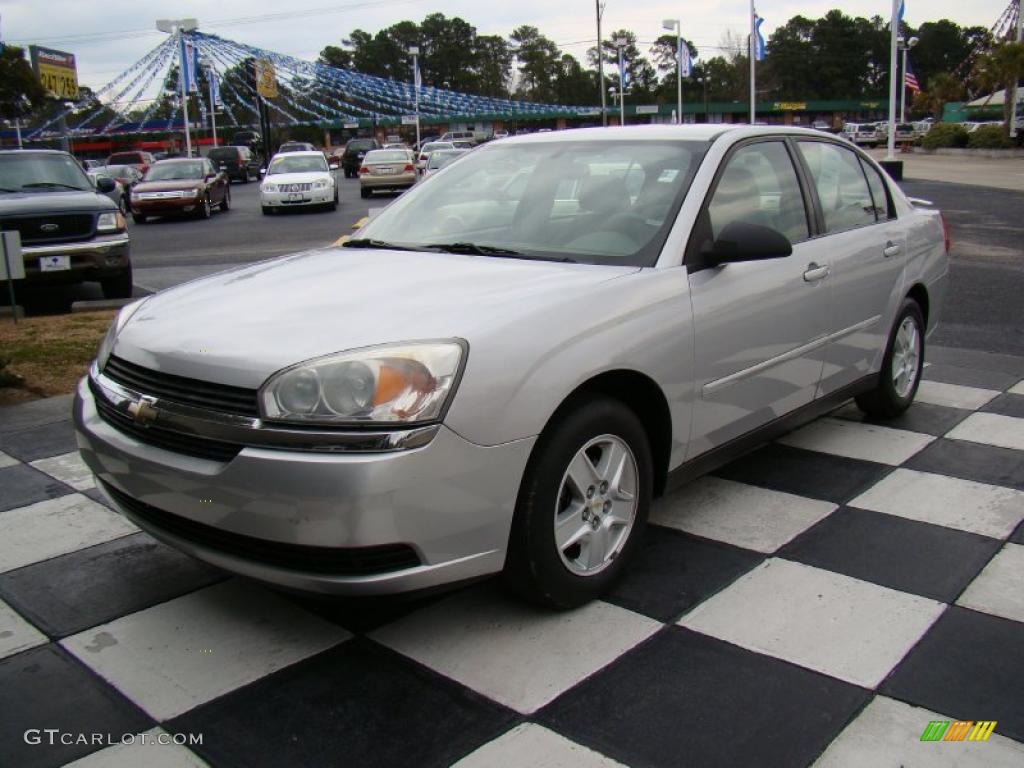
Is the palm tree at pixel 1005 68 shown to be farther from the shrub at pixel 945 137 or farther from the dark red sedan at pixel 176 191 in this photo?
the dark red sedan at pixel 176 191

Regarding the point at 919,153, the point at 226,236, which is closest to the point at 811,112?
the point at 919,153

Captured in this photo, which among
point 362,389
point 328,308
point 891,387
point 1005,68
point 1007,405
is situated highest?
point 1005,68

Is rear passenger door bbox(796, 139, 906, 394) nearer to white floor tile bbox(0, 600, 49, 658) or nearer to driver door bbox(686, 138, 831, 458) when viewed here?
driver door bbox(686, 138, 831, 458)

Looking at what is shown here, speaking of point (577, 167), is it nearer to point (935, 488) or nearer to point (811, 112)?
point (935, 488)

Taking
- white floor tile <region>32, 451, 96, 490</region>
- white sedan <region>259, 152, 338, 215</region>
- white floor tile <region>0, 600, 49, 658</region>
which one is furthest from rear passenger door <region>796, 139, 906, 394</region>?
white sedan <region>259, 152, 338, 215</region>

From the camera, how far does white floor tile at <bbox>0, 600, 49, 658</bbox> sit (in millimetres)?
2982

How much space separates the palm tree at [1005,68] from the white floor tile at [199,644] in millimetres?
42791

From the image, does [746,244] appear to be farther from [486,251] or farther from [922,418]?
[922,418]

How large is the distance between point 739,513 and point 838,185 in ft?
5.92

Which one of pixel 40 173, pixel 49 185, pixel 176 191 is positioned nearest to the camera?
pixel 49 185

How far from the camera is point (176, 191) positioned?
22422mm

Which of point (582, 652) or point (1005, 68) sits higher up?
point (1005, 68)

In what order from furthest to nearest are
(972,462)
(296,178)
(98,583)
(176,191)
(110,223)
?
(296,178), (176,191), (110,223), (972,462), (98,583)

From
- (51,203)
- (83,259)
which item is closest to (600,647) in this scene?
(83,259)
